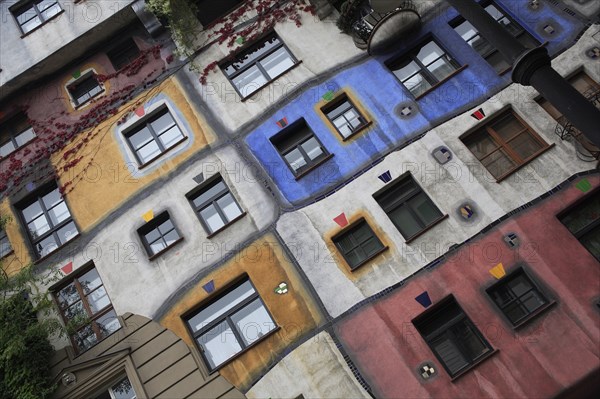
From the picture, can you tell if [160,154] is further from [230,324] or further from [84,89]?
[230,324]

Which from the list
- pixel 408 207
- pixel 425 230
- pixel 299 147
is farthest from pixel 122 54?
pixel 425 230

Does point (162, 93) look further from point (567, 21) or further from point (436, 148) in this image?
point (567, 21)

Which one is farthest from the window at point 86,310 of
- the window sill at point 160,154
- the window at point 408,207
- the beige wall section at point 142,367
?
the window at point 408,207

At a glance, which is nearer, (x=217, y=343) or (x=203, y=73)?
(x=217, y=343)

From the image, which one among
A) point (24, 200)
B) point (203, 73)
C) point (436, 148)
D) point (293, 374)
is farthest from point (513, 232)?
point (24, 200)

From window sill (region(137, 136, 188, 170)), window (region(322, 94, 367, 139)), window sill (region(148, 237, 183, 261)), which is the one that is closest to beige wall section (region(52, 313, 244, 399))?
window sill (region(148, 237, 183, 261))

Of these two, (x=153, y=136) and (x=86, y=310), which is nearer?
(x=86, y=310)

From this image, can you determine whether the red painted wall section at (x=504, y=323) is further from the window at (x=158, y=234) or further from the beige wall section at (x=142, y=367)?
the window at (x=158, y=234)
